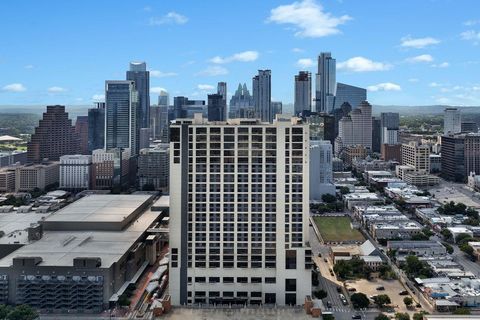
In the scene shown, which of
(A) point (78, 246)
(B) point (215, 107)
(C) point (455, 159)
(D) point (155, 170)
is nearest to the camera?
(A) point (78, 246)

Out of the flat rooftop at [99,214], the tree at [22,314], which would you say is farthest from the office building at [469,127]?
the tree at [22,314]

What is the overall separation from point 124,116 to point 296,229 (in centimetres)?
4915

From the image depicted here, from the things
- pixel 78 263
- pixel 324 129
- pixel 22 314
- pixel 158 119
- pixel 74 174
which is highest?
pixel 158 119

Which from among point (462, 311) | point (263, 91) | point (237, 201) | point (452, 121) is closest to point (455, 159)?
point (452, 121)

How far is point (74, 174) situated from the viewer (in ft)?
171

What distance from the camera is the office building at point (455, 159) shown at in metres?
57.5

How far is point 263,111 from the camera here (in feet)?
327

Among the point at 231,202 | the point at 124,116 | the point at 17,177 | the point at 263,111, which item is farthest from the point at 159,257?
the point at 263,111

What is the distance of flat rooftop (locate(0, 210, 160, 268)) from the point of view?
22219mm

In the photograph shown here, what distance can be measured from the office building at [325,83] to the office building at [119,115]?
204 ft

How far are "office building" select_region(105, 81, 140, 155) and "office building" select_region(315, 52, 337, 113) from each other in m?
62.1

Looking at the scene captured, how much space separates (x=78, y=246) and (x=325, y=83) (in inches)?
4051

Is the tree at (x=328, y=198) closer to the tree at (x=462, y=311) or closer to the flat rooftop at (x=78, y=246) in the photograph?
the flat rooftop at (x=78, y=246)

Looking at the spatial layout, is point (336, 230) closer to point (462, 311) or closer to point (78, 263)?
point (462, 311)
